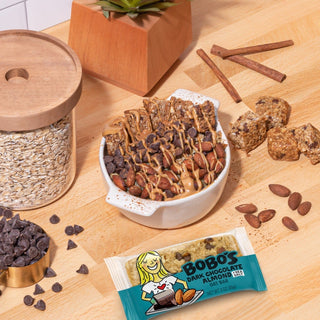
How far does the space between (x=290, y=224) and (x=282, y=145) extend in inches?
7.1

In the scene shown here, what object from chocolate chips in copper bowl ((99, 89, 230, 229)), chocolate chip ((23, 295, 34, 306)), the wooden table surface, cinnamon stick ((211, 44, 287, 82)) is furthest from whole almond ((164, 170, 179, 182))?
cinnamon stick ((211, 44, 287, 82))

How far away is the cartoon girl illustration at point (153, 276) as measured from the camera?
3.84ft

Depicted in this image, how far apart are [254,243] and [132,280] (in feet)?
0.82

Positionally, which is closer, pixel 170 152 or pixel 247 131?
pixel 170 152

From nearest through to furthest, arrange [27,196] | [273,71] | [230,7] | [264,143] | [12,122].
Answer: [12,122] < [27,196] < [264,143] < [273,71] < [230,7]

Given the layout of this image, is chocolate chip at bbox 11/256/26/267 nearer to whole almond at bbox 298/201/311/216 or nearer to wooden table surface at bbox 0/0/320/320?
wooden table surface at bbox 0/0/320/320

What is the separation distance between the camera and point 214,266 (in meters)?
1.22

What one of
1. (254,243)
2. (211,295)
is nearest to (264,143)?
(254,243)

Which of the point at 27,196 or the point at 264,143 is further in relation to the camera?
the point at 264,143

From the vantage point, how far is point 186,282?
119cm

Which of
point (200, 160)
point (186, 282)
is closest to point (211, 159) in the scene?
point (200, 160)

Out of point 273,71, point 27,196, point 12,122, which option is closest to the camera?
point 12,122

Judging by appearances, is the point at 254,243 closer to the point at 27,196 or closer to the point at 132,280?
the point at 132,280

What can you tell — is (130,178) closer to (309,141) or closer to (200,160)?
(200,160)
